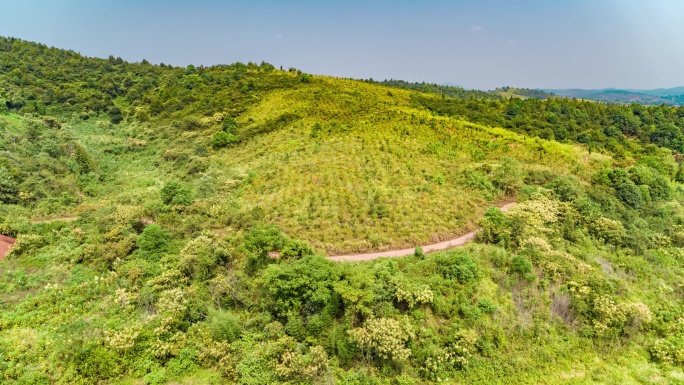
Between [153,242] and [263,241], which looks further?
[153,242]

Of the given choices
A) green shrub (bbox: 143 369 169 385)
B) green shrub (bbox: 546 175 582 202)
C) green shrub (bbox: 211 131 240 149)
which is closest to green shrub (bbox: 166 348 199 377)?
green shrub (bbox: 143 369 169 385)

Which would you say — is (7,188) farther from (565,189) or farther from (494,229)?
(565,189)

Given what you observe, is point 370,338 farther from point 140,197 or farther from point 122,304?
point 140,197

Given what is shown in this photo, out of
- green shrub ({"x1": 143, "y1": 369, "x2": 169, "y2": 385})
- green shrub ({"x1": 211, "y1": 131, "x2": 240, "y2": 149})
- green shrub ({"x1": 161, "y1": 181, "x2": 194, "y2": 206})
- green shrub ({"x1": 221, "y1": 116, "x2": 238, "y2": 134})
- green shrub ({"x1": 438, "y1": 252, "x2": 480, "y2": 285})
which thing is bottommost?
green shrub ({"x1": 143, "y1": 369, "x2": 169, "y2": 385})

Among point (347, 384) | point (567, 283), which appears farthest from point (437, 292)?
point (567, 283)

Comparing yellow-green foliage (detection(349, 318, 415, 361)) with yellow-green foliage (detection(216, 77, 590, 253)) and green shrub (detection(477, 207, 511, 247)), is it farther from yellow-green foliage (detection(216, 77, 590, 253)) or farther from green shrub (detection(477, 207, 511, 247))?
green shrub (detection(477, 207, 511, 247))

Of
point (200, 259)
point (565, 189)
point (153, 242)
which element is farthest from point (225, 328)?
point (565, 189)
